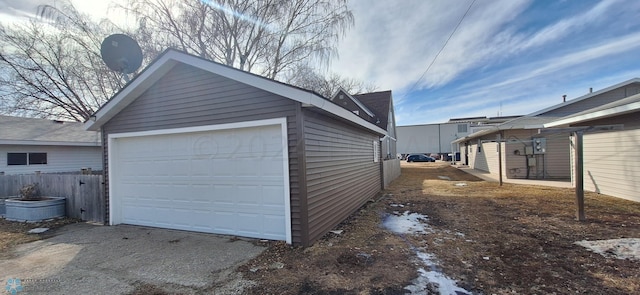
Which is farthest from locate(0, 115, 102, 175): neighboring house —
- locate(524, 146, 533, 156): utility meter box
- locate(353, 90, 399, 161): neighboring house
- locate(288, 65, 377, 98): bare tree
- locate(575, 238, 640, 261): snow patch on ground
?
locate(524, 146, 533, 156): utility meter box

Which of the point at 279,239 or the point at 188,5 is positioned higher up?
the point at 188,5

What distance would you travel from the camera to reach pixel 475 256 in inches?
156

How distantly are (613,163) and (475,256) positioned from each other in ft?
24.4

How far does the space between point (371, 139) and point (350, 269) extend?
6726 mm

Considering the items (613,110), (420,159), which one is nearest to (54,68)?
(613,110)

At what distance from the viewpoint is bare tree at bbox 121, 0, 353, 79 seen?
11797 mm

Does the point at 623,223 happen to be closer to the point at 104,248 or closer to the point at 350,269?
the point at 350,269

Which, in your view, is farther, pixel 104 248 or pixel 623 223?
pixel 623 223

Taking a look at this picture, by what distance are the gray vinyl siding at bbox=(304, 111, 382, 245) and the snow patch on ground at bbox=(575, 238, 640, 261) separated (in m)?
4.08

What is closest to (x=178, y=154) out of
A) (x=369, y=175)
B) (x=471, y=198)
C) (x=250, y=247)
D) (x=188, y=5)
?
(x=250, y=247)

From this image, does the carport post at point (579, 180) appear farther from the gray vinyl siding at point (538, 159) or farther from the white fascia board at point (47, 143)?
the white fascia board at point (47, 143)

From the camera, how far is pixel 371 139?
990 cm

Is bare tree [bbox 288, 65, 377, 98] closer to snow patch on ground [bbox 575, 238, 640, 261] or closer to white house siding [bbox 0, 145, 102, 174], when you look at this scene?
white house siding [bbox 0, 145, 102, 174]

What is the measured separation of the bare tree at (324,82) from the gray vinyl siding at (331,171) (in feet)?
24.3
